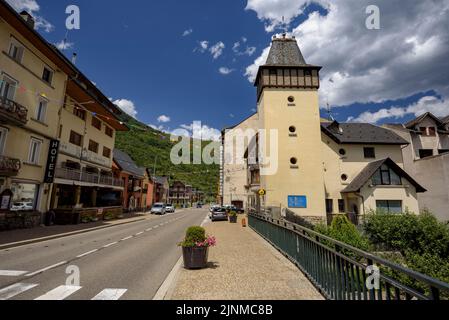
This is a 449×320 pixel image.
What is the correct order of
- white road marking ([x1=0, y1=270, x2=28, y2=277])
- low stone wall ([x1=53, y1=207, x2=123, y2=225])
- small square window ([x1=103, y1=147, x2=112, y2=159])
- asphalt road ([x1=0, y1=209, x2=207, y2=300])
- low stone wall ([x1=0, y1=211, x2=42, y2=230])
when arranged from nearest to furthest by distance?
asphalt road ([x1=0, y1=209, x2=207, y2=300]) → white road marking ([x1=0, y1=270, x2=28, y2=277]) → low stone wall ([x1=0, y1=211, x2=42, y2=230]) → low stone wall ([x1=53, y1=207, x2=123, y2=225]) → small square window ([x1=103, y1=147, x2=112, y2=159])

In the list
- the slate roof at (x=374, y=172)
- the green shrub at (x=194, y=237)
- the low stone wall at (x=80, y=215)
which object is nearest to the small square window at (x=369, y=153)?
the slate roof at (x=374, y=172)

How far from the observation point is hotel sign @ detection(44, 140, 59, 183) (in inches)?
695

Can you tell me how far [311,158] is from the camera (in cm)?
2381

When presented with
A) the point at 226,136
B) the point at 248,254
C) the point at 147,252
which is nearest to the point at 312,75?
the point at 248,254

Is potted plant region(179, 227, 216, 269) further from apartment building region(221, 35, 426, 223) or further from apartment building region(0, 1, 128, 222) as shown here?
apartment building region(221, 35, 426, 223)

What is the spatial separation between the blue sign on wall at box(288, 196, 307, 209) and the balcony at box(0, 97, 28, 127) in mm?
22422

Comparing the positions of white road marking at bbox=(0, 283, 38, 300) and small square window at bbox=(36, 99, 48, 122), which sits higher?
small square window at bbox=(36, 99, 48, 122)

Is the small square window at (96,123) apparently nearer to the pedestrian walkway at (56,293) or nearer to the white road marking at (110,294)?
the pedestrian walkway at (56,293)

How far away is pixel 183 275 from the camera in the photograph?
20.1 feet

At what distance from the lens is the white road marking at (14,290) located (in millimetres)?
4793

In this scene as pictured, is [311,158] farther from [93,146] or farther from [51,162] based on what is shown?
[93,146]

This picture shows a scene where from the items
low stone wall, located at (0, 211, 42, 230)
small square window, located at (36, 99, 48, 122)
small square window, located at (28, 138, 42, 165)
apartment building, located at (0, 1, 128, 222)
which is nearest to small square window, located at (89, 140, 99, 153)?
apartment building, located at (0, 1, 128, 222)

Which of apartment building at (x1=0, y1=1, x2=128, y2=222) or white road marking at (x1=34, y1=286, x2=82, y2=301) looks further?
apartment building at (x1=0, y1=1, x2=128, y2=222)
